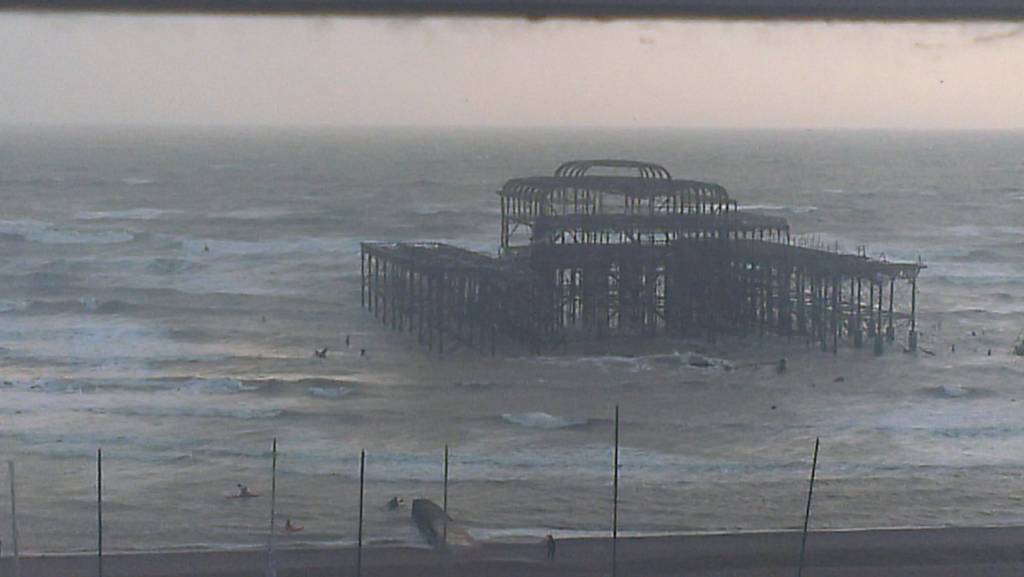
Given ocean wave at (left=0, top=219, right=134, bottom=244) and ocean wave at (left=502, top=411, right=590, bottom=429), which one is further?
ocean wave at (left=0, top=219, right=134, bottom=244)

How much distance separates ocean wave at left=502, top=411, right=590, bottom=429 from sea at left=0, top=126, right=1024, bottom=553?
0.06 feet

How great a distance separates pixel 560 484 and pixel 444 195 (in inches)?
87.7

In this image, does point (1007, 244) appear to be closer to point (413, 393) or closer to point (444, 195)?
point (444, 195)

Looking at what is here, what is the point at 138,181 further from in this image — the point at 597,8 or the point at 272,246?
the point at 597,8

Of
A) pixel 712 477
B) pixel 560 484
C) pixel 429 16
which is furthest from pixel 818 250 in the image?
pixel 429 16

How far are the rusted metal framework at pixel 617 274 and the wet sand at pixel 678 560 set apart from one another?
39.1 inches

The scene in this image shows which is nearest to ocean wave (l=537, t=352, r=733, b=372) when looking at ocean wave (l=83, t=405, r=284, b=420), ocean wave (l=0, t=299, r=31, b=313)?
ocean wave (l=83, t=405, r=284, b=420)

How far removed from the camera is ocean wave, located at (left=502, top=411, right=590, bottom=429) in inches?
171

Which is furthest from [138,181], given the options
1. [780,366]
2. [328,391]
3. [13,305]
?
[780,366]

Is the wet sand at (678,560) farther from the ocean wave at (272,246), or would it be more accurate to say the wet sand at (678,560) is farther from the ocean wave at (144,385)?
the ocean wave at (272,246)

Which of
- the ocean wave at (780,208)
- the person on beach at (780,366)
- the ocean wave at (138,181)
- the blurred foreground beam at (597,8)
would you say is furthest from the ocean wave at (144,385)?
the blurred foreground beam at (597,8)

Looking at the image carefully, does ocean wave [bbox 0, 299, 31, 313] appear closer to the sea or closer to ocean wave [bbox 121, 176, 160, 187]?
the sea

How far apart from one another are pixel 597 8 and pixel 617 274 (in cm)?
231

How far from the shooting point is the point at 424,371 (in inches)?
170
